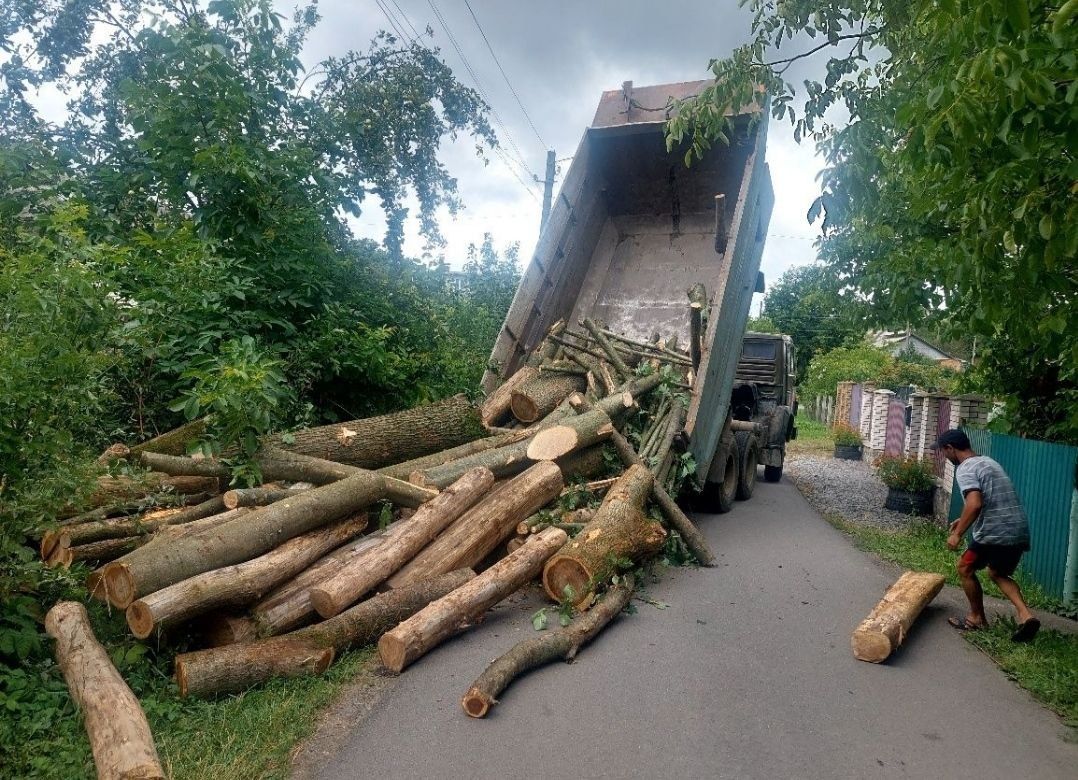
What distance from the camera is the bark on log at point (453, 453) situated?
248 inches

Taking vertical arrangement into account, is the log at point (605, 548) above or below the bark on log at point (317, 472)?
below

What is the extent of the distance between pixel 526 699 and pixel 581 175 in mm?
7447

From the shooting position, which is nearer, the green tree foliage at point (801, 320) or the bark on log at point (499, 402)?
the bark on log at point (499, 402)

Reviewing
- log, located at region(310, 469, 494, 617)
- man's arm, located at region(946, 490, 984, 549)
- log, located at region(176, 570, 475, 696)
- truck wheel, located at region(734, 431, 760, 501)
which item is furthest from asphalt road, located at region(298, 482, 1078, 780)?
truck wheel, located at region(734, 431, 760, 501)

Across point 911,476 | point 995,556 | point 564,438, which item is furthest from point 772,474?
point 995,556

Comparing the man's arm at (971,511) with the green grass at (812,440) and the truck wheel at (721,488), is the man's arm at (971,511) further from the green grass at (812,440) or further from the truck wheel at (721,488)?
the green grass at (812,440)

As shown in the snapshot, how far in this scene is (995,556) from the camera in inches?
207

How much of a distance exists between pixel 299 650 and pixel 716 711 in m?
2.27

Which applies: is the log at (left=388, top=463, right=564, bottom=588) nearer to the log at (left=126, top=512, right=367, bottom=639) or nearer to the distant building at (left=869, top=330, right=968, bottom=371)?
the log at (left=126, top=512, right=367, bottom=639)

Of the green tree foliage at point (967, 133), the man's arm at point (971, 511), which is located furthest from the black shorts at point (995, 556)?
the green tree foliage at point (967, 133)

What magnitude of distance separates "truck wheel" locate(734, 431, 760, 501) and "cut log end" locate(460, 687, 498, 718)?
7.52 metres

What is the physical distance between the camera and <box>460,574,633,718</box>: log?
12.7 feet

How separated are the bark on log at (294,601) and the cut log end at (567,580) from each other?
118 cm

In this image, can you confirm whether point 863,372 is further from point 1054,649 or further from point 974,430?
point 1054,649
